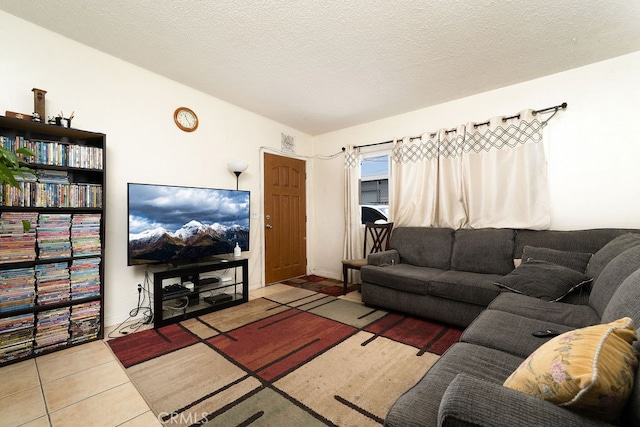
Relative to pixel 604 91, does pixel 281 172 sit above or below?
below

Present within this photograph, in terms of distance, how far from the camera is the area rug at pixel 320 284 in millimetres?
3748

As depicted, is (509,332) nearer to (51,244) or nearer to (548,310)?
(548,310)

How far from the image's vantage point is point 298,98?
10.9ft

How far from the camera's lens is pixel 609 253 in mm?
1866

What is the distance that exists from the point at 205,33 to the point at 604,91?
3622mm

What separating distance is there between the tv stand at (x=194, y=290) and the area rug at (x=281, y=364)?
0.14 metres

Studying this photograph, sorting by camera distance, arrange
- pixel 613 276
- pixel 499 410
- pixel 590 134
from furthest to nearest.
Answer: pixel 590 134 < pixel 613 276 < pixel 499 410

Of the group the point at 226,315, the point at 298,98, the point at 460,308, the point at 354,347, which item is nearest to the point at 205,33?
the point at 298,98

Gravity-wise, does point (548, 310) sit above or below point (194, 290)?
above

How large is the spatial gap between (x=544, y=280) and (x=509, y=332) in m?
0.93

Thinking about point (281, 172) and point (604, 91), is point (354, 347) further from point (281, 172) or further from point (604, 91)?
point (604, 91)

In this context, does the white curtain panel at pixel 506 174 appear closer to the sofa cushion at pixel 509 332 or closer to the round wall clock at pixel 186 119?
the sofa cushion at pixel 509 332

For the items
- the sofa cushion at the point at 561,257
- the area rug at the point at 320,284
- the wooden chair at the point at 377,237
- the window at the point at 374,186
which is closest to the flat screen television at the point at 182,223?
the area rug at the point at 320,284

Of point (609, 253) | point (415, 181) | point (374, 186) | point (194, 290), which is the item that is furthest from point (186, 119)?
point (609, 253)
